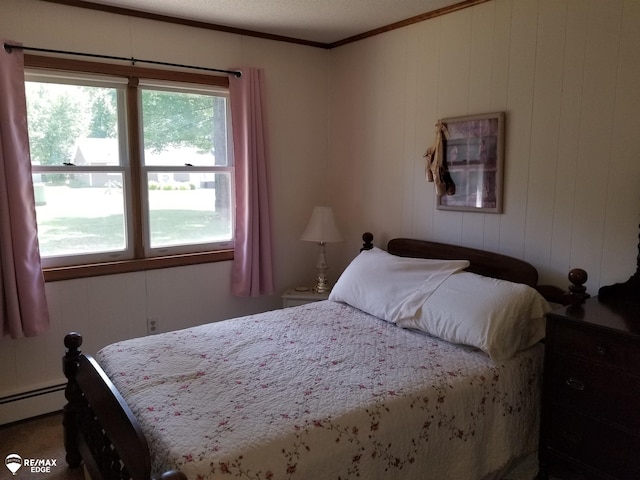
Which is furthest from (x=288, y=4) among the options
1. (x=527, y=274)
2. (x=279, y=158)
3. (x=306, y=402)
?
(x=306, y=402)

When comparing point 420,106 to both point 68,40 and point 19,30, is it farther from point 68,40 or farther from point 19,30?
point 19,30

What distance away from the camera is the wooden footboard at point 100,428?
1.41 meters

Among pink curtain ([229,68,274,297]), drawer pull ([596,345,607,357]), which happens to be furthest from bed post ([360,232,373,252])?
drawer pull ([596,345,607,357])

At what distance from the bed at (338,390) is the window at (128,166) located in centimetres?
104

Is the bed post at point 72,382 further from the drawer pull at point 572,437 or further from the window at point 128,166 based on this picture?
the drawer pull at point 572,437

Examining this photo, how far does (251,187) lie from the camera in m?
3.48

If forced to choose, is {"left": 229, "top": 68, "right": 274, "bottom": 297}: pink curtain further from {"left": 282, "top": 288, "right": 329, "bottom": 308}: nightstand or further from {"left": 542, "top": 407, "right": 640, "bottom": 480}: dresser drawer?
{"left": 542, "top": 407, "right": 640, "bottom": 480}: dresser drawer

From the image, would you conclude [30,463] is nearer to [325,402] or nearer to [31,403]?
[31,403]

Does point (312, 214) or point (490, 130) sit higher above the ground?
point (490, 130)

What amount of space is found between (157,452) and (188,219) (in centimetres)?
215

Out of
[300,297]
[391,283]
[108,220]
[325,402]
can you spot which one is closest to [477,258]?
[391,283]

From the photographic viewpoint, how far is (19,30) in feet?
8.96

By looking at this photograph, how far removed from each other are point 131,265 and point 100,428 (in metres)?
1.51

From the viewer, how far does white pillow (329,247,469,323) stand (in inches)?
102
